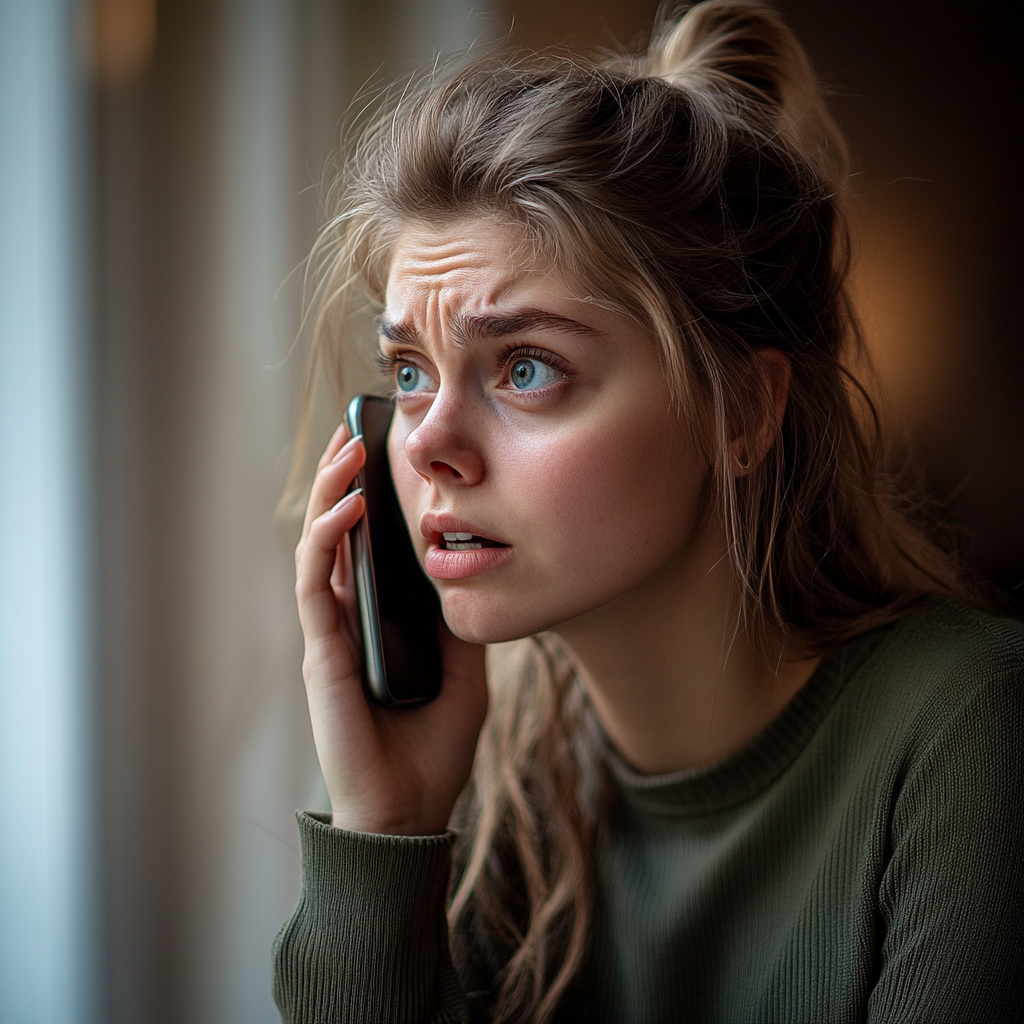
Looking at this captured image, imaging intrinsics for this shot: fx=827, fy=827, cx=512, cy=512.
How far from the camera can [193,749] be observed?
1.13 metres

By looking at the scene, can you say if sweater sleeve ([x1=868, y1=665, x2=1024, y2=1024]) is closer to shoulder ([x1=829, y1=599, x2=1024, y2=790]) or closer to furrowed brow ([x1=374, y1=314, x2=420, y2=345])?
shoulder ([x1=829, y1=599, x2=1024, y2=790])

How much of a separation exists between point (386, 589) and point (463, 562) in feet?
0.63

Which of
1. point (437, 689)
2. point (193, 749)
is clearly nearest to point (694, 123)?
point (437, 689)

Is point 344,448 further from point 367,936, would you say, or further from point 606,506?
point 367,936

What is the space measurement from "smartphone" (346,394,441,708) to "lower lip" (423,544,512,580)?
15 centimetres

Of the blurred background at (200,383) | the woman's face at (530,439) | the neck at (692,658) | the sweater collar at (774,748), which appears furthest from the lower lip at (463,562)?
the blurred background at (200,383)

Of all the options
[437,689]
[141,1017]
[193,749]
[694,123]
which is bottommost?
[141,1017]

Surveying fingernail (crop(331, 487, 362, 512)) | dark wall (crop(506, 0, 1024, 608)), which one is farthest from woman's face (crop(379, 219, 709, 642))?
dark wall (crop(506, 0, 1024, 608))

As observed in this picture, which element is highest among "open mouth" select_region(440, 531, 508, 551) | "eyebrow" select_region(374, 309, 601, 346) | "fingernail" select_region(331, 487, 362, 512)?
"eyebrow" select_region(374, 309, 601, 346)

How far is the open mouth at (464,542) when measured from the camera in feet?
2.55

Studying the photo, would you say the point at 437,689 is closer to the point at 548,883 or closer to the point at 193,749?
the point at 548,883

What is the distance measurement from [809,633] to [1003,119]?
0.59 m

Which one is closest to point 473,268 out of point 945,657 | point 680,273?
point 680,273

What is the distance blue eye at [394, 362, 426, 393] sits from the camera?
0.85 metres
